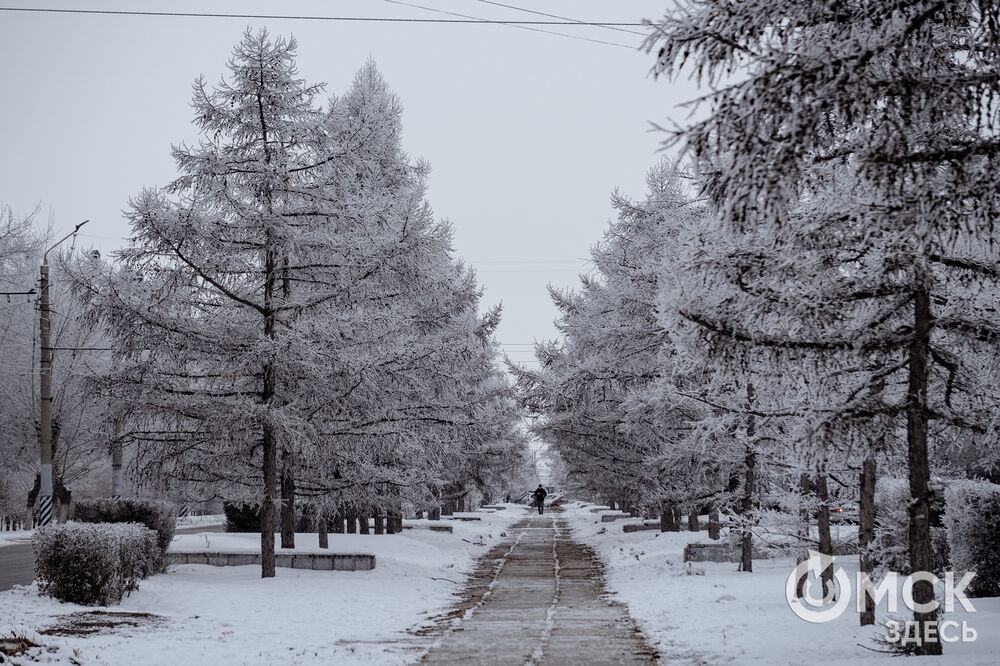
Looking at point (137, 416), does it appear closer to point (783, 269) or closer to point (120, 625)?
point (120, 625)

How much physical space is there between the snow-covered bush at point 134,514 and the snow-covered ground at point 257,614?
72 centimetres

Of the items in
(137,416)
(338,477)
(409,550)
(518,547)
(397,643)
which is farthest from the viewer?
(518,547)

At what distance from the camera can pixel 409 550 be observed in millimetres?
22203

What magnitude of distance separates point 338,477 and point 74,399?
1414 cm

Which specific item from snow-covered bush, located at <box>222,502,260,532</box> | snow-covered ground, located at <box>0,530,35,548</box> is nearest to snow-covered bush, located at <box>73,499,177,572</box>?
snow-covered bush, located at <box>222,502,260,532</box>

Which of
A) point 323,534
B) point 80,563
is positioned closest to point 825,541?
point 80,563

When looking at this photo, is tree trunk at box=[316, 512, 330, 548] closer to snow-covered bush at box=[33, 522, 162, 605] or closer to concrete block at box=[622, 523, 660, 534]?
snow-covered bush at box=[33, 522, 162, 605]

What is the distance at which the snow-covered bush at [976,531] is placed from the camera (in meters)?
11.2

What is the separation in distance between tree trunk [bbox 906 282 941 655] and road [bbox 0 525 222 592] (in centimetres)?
1355

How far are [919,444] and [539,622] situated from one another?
5.50 m

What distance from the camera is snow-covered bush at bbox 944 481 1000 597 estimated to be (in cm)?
1120

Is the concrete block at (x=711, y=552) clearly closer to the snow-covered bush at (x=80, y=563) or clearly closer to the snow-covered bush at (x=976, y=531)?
the snow-covered bush at (x=976, y=531)

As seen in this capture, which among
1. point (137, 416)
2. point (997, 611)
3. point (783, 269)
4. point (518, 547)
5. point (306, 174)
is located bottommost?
point (518, 547)

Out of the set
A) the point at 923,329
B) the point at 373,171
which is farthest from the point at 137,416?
the point at 923,329
